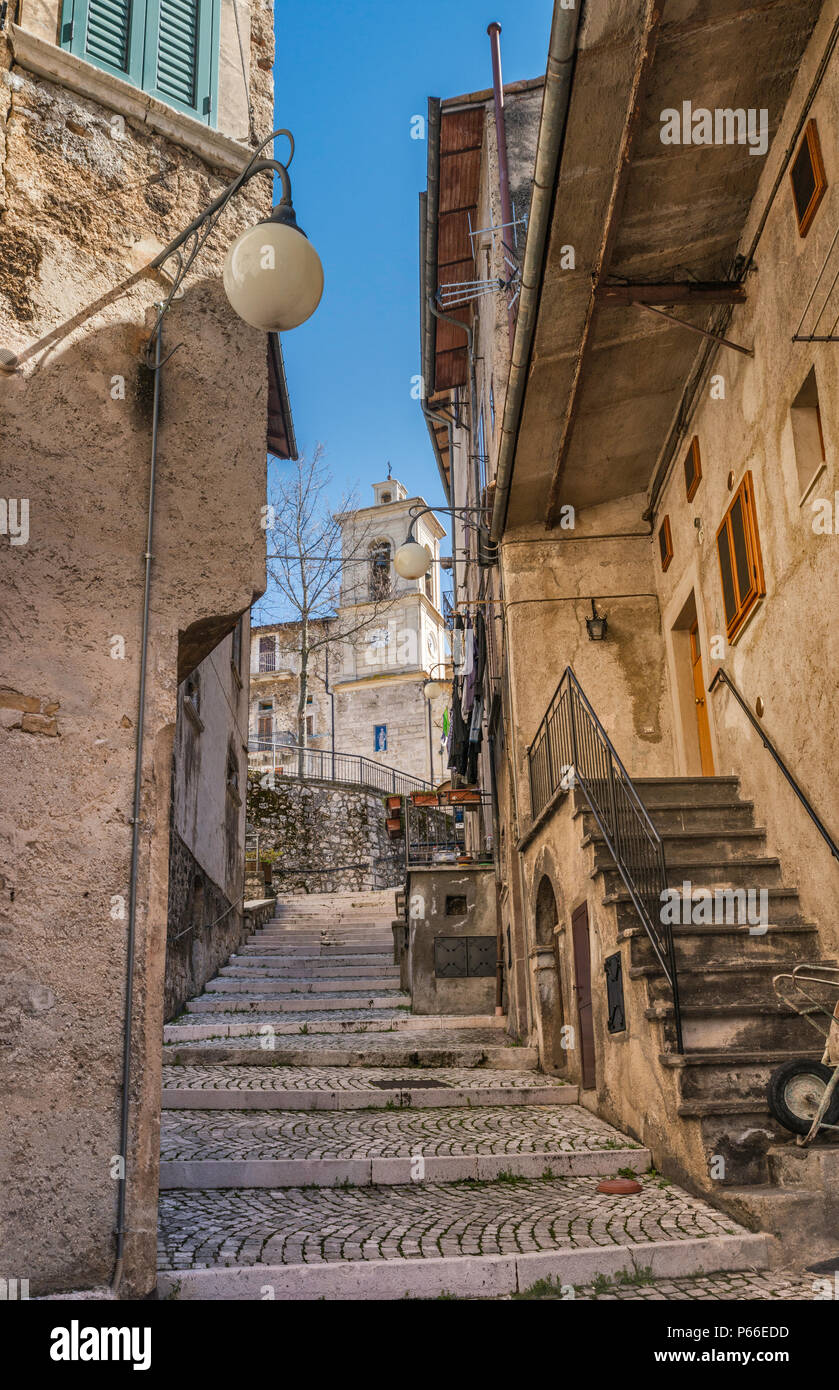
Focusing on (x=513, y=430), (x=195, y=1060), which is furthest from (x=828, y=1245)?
(x=513, y=430)

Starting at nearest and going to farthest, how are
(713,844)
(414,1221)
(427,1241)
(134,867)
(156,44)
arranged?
(134,867) < (427,1241) < (414,1221) < (156,44) < (713,844)

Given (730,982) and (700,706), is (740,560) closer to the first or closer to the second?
(700,706)

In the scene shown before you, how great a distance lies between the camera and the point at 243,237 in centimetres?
401

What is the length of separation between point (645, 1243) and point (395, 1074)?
4.39 m

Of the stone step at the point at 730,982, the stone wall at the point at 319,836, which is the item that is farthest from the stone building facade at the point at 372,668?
the stone step at the point at 730,982

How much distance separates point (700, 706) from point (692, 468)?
2.23m

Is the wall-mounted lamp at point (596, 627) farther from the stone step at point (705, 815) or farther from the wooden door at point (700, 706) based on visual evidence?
the stone step at point (705, 815)

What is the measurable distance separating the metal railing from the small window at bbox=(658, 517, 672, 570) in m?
18.9

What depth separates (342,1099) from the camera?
25.3 ft

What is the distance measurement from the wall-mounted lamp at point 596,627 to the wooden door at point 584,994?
3482 mm

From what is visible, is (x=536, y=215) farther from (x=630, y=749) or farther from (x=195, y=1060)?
(x=195, y=1060)

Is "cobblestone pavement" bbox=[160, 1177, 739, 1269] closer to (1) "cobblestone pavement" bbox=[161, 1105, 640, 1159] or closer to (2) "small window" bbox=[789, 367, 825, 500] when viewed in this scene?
(1) "cobblestone pavement" bbox=[161, 1105, 640, 1159]

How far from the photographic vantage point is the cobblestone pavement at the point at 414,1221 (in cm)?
454

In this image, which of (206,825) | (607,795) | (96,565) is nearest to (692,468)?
(607,795)
